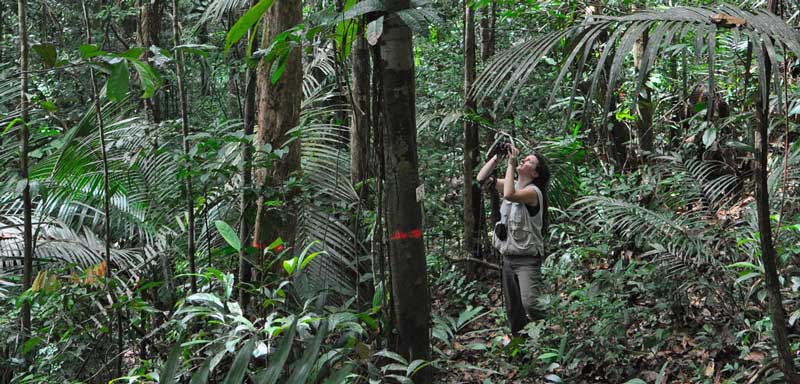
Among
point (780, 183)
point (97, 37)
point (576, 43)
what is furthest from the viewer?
point (97, 37)

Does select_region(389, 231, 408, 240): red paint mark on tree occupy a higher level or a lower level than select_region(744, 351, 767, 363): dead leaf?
higher

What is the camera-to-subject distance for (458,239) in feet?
22.8

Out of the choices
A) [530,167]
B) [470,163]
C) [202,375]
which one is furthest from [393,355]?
[470,163]

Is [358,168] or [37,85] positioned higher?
[37,85]

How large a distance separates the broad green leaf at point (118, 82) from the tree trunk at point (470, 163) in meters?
3.61

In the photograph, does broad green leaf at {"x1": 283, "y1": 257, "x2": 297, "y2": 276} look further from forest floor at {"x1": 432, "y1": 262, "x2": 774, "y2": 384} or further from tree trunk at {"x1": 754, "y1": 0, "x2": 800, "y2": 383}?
tree trunk at {"x1": 754, "y1": 0, "x2": 800, "y2": 383}

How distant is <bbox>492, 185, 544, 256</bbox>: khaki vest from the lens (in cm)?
483

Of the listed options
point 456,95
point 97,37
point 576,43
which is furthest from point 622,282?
point 97,37

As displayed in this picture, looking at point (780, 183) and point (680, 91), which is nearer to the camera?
point (780, 183)

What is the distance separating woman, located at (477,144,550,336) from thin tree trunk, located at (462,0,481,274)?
1.09 metres

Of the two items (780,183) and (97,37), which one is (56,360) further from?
(97,37)

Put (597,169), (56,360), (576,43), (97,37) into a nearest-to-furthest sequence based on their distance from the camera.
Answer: (576,43) → (56,360) → (597,169) → (97,37)

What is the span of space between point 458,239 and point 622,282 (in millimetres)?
2479

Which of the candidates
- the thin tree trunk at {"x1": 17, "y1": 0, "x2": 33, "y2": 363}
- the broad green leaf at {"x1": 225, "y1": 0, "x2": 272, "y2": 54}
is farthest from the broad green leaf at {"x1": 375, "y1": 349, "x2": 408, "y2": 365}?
the thin tree trunk at {"x1": 17, "y1": 0, "x2": 33, "y2": 363}
